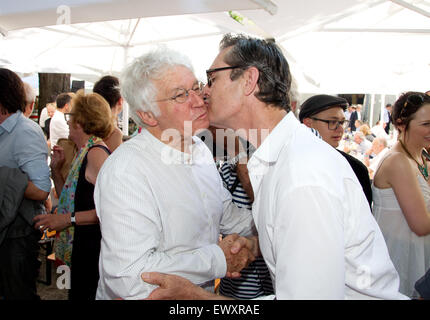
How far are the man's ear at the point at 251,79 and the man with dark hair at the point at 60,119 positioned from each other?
18.7ft

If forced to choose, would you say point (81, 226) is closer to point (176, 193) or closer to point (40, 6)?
point (176, 193)

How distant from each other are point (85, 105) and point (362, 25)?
4.79m

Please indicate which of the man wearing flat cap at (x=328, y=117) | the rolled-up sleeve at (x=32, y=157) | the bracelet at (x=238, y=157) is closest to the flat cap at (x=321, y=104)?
the man wearing flat cap at (x=328, y=117)

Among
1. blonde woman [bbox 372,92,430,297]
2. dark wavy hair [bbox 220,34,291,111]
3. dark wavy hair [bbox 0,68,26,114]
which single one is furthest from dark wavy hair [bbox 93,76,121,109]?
blonde woman [bbox 372,92,430,297]

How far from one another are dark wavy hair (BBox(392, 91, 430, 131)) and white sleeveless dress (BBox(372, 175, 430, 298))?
526 mm

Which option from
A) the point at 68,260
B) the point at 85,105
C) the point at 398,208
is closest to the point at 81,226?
the point at 68,260

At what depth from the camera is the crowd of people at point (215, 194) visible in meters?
1.05

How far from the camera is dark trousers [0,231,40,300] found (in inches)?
105

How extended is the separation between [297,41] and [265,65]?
19.0 feet

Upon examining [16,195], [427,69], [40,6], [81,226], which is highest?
[427,69]

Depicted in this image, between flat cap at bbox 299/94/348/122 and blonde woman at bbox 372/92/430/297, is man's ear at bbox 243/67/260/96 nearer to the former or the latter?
flat cap at bbox 299/94/348/122

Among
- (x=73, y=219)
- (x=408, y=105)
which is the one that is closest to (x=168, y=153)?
(x=73, y=219)

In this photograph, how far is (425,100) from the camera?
298 cm

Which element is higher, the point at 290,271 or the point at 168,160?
the point at 168,160
